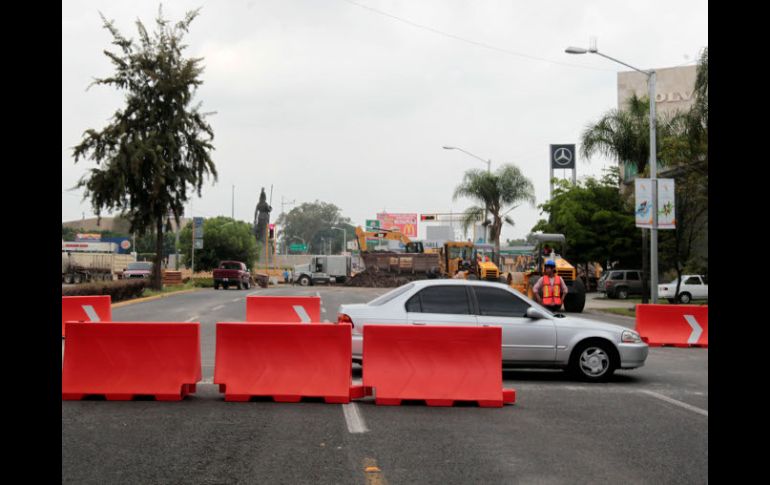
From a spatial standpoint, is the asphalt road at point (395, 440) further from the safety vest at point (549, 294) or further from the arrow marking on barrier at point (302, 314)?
the arrow marking on barrier at point (302, 314)

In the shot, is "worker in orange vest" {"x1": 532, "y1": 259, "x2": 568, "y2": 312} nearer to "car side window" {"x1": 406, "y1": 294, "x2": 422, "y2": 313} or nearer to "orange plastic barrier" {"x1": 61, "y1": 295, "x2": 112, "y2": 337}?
"car side window" {"x1": 406, "y1": 294, "x2": 422, "y2": 313}

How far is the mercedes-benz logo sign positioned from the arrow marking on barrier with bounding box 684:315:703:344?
3925 cm

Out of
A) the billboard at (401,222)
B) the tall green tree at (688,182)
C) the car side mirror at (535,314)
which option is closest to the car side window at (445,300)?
the car side mirror at (535,314)

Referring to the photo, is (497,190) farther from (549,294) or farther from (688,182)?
(549,294)

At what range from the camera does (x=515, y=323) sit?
37.6 ft

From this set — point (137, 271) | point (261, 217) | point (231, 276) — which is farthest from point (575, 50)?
point (261, 217)

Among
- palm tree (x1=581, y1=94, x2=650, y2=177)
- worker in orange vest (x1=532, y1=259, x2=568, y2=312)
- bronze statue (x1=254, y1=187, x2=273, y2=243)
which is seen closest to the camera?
worker in orange vest (x1=532, y1=259, x2=568, y2=312)

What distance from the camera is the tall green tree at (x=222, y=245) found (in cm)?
7419

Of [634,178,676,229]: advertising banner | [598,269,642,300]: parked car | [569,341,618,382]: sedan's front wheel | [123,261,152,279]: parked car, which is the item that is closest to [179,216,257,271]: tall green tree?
[123,261,152,279]: parked car

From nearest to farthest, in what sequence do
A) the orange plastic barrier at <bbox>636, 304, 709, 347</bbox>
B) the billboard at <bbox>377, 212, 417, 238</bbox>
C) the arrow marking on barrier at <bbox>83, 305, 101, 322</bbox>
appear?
1. the arrow marking on barrier at <bbox>83, 305, 101, 322</bbox>
2. the orange plastic barrier at <bbox>636, 304, 709, 347</bbox>
3. the billboard at <bbox>377, 212, 417, 238</bbox>

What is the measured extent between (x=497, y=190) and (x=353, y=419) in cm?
5111

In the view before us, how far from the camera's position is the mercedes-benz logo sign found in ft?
185
